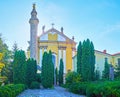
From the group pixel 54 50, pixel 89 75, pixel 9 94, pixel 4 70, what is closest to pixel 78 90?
pixel 89 75

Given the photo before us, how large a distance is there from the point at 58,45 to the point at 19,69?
2726 centimetres

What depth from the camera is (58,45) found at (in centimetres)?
6544

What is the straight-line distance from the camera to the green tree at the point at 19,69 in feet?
126

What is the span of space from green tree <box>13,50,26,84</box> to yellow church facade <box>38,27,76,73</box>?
24800 mm

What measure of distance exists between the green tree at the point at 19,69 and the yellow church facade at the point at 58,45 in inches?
976

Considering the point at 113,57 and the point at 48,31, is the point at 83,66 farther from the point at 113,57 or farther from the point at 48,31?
the point at 48,31

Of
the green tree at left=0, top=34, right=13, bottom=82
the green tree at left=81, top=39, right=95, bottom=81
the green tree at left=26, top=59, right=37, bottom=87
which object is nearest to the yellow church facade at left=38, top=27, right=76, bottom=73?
the green tree at left=0, top=34, right=13, bottom=82

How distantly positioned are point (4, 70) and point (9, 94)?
32022 millimetres

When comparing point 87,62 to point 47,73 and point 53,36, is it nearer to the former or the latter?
point 47,73

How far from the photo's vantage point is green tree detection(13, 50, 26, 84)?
3834 centimetres

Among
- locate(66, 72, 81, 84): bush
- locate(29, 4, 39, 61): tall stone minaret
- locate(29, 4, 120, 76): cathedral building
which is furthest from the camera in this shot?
locate(29, 4, 120, 76): cathedral building

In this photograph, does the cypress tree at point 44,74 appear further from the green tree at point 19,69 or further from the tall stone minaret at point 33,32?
the tall stone minaret at point 33,32

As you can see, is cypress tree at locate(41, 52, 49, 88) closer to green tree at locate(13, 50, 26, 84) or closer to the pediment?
green tree at locate(13, 50, 26, 84)

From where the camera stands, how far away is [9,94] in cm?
1766
